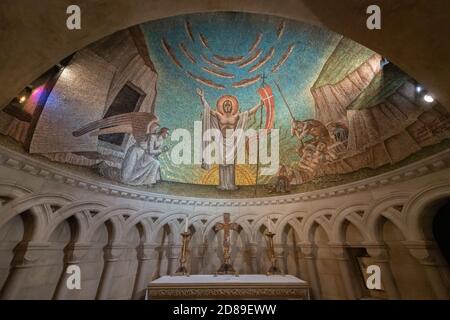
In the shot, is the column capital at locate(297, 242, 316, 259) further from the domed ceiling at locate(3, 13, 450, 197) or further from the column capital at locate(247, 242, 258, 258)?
the domed ceiling at locate(3, 13, 450, 197)

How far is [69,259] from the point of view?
182 inches

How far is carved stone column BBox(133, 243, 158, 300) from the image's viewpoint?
5828 millimetres

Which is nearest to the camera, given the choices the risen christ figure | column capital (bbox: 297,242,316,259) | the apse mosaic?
the apse mosaic

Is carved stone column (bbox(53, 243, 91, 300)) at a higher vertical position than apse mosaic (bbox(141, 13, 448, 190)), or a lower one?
lower

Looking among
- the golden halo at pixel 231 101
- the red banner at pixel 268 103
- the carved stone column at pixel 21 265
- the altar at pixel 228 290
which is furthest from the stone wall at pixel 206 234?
the golden halo at pixel 231 101

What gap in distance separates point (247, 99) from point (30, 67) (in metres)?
5.56

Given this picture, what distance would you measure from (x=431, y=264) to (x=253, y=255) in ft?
14.5

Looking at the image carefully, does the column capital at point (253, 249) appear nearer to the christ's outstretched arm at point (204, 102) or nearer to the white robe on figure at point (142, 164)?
the white robe on figure at point (142, 164)

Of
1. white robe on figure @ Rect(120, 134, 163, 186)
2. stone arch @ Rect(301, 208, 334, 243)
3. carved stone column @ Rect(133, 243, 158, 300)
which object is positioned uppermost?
white robe on figure @ Rect(120, 134, 163, 186)

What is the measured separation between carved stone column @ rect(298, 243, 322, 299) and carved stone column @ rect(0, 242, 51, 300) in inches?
268

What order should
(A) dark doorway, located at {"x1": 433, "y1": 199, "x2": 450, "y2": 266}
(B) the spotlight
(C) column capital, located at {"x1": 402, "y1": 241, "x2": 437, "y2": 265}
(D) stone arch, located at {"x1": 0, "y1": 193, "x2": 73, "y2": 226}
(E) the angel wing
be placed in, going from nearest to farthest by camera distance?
(D) stone arch, located at {"x1": 0, "y1": 193, "x2": 73, "y2": 226}, (B) the spotlight, (C) column capital, located at {"x1": 402, "y1": 241, "x2": 437, "y2": 265}, (A) dark doorway, located at {"x1": 433, "y1": 199, "x2": 450, "y2": 266}, (E) the angel wing

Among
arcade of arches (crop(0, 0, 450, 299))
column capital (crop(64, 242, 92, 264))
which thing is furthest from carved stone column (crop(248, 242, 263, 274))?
column capital (crop(64, 242, 92, 264))

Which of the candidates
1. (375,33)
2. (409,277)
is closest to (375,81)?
(375,33)

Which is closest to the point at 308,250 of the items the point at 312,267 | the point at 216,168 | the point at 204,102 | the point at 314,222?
the point at 312,267
